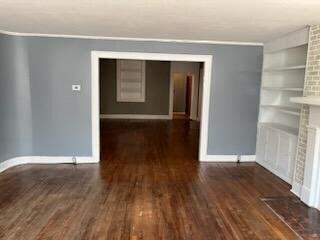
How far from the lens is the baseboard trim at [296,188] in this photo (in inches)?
142

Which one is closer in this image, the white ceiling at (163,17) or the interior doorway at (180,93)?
the white ceiling at (163,17)

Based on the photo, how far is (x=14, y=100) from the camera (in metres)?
4.51

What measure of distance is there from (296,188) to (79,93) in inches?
147

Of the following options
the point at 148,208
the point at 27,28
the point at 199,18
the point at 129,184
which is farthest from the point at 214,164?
the point at 27,28

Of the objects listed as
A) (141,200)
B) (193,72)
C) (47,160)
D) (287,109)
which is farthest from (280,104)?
(193,72)

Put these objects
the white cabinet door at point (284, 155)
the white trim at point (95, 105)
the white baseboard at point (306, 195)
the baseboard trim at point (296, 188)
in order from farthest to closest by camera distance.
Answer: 1. the white trim at point (95, 105)
2. the white cabinet door at point (284, 155)
3. the baseboard trim at point (296, 188)
4. the white baseboard at point (306, 195)

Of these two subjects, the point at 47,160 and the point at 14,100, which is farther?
the point at 47,160

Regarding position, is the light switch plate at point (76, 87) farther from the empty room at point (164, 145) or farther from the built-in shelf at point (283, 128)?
the built-in shelf at point (283, 128)

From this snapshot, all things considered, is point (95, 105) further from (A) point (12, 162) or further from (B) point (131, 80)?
(B) point (131, 80)

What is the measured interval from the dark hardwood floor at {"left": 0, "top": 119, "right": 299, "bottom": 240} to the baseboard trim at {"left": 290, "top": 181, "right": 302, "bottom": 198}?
0.32 ft

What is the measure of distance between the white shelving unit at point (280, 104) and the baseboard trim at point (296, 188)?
274mm

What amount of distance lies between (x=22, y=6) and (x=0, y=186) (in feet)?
8.11

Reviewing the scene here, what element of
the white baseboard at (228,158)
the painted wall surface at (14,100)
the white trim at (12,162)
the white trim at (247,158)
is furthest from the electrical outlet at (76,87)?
the white trim at (247,158)

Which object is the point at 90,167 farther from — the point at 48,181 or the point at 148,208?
the point at 148,208
